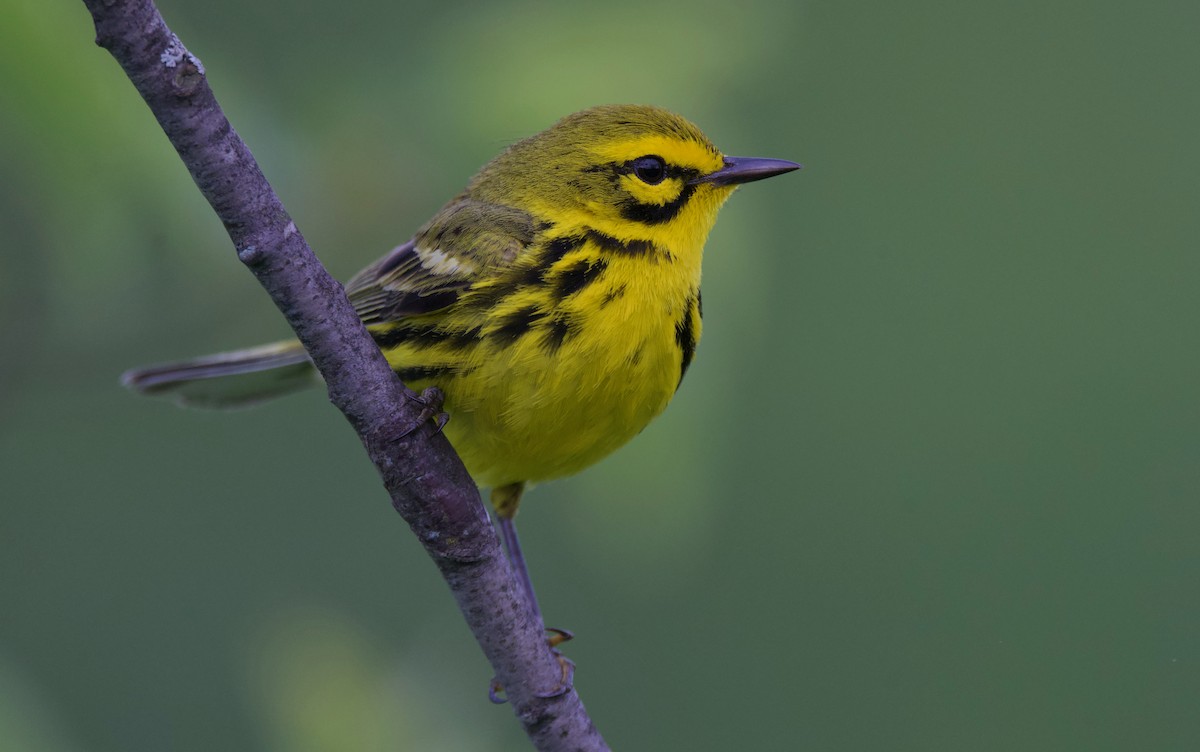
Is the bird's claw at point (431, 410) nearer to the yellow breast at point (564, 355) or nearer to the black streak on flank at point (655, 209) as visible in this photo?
the yellow breast at point (564, 355)

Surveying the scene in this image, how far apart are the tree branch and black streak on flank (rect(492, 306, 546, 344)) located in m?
0.60

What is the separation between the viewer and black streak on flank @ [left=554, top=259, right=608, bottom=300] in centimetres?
365

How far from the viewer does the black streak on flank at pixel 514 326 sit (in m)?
3.58

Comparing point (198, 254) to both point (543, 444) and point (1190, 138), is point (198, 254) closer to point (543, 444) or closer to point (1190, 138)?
point (543, 444)

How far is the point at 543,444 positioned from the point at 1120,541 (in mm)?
4061

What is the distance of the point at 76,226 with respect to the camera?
105 inches

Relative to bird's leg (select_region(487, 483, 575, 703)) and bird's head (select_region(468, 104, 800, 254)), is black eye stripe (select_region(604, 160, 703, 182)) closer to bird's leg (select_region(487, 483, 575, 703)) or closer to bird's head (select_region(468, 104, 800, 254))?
bird's head (select_region(468, 104, 800, 254))

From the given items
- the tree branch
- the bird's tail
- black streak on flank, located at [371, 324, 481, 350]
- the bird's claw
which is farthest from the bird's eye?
the tree branch

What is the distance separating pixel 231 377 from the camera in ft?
15.0

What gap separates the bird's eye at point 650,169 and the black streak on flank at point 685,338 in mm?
390

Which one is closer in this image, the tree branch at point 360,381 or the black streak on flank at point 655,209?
the tree branch at point 360,381

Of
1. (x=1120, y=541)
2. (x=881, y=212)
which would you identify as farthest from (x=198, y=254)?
(x=881, y=212)

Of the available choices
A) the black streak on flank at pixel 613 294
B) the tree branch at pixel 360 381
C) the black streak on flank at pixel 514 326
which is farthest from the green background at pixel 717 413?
the black streak on flank at pixel 613 294

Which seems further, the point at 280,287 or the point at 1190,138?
the point at 1190,138
